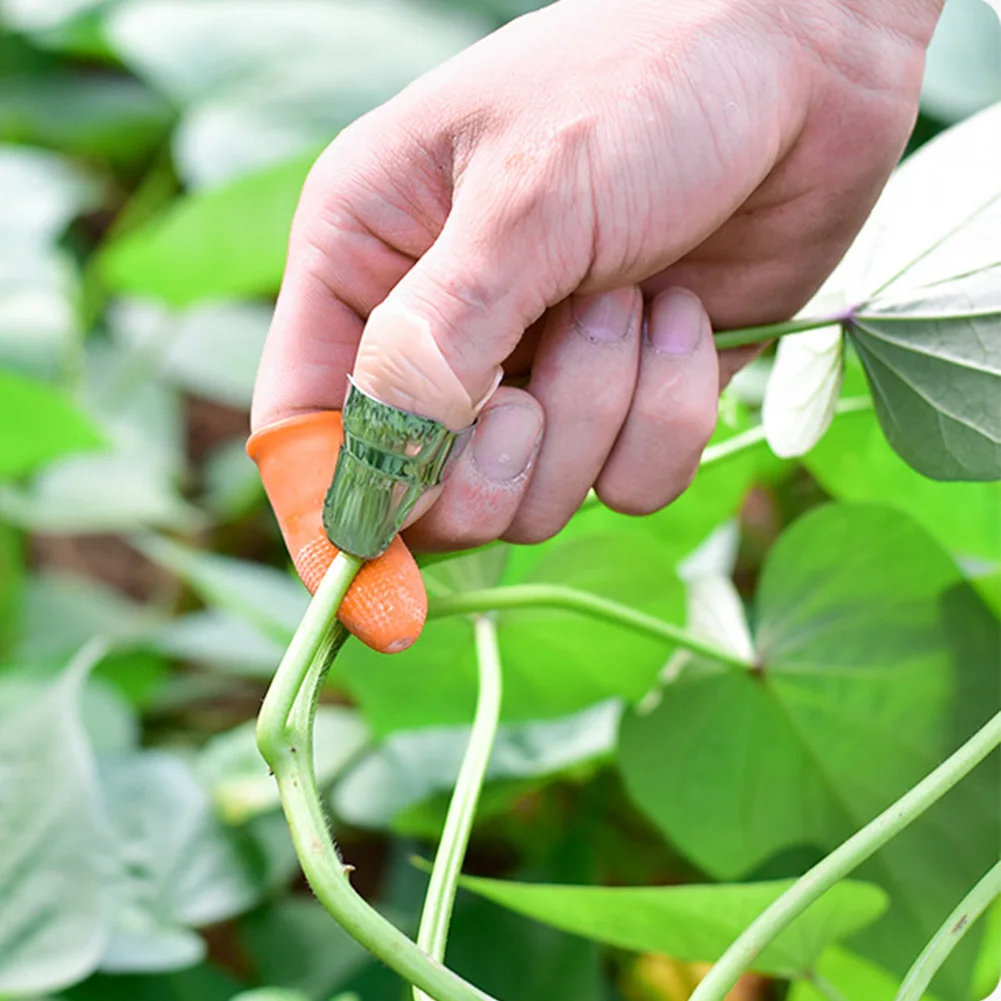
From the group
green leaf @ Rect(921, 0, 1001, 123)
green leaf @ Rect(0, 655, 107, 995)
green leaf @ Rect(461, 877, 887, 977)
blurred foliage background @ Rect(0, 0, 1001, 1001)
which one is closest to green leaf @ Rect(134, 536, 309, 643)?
blurred foliage background @ Rect(0, 0, 1001, 1001)

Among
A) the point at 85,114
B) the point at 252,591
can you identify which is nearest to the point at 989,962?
the point at 252,591

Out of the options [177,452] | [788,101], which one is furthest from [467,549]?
[177,452]

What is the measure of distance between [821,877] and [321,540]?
0.47 ft

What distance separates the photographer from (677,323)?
0.31m

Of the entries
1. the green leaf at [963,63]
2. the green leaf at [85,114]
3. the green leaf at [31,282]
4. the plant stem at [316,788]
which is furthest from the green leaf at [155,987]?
the green leaf at [85,114]

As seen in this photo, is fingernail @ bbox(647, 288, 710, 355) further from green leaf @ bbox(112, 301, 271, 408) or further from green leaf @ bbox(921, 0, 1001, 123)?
green leaf @ bbox(112, 301, 271, 408)

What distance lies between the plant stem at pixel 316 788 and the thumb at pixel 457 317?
0.05m

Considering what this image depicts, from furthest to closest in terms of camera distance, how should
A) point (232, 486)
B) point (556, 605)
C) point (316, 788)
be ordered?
1. point (232, 486)
2. point (556, 605)
3. point (316, 788)

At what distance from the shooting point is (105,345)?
111cm

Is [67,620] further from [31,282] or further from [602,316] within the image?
[602,316]

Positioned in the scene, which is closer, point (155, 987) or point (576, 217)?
point (576, 217)

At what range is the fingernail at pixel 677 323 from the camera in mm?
312

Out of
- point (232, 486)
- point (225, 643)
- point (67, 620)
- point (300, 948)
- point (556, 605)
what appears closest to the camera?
point (556, 605)

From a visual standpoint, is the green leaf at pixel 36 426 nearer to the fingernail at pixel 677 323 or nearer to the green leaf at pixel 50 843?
the green leaf at pixel 50 843
